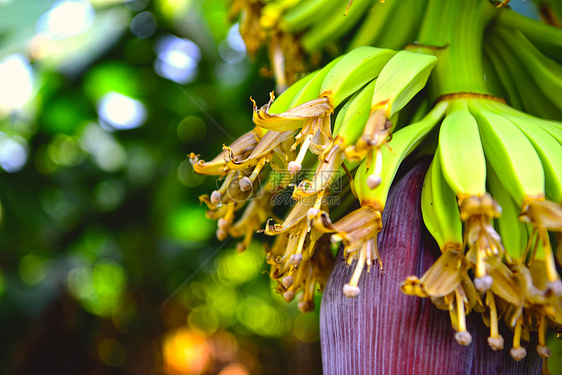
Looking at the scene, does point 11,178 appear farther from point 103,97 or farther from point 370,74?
point 370,74

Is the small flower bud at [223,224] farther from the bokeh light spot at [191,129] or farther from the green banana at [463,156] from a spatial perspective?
the bokeh light spot at [191,129]

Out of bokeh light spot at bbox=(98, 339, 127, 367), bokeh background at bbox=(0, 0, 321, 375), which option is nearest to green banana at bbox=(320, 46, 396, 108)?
bokeh background at bbox=(0, 0, 321, 375)

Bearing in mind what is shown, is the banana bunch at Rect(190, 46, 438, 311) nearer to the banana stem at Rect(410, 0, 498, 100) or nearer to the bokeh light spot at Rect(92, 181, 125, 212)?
the banana stem at Rect(410, 0, 498, 100)

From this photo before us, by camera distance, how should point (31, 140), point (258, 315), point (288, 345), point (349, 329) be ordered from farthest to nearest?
1. point (258, 315)
2. point (288, 345)
3. point (31, 140)
4. point (349, 329)

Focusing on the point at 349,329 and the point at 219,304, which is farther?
the point at 219,304

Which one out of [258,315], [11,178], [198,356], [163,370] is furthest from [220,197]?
[258,315]

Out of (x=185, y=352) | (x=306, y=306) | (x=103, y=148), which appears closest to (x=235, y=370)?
(x=185, y=352)

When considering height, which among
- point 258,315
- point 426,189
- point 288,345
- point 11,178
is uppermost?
point 426,189
